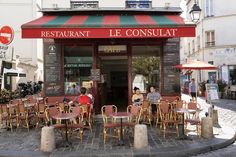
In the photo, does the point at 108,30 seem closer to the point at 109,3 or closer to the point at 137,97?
the point at 137,97

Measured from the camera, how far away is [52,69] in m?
12.4

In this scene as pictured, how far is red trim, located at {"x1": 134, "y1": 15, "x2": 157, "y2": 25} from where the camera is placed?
10.5 metres

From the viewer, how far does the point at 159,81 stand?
495 inches

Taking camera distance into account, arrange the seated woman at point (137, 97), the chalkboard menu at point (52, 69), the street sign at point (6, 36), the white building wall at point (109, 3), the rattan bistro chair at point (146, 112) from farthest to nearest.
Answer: the white building wall at point (109, 3) < the chalkboard menu at point (52, 69) < the seated woman at point (137, 97) < the rattan bistro chair at point (146, 112) < the street sign at point (6, 36)

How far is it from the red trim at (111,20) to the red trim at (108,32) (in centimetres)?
36

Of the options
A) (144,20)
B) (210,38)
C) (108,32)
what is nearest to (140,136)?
(108,32)

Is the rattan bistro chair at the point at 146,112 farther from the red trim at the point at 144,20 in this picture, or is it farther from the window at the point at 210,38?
the window at the point at 210,38

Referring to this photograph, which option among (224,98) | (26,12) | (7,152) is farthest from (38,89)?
(7,152)

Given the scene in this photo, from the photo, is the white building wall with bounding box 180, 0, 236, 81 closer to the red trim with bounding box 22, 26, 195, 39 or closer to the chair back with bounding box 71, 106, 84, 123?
the red trim with bounding box 22, 26, 195, 39

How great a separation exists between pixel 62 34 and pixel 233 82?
2228 centimetres

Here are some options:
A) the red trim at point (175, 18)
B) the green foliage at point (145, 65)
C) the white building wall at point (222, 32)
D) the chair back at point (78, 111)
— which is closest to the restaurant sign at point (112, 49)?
the green foliage at point (145, 65)

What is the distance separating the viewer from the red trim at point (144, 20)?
1046 centimetres

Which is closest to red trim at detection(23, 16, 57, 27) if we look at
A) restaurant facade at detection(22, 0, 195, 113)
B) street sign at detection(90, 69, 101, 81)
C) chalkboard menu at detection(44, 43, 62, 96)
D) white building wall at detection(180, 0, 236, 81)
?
restaurant facade at detection(22, 0, 195, 113)

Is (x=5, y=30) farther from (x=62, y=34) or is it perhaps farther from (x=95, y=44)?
(x=95, y=44)
